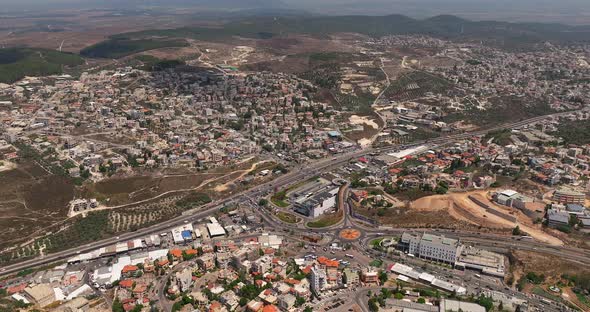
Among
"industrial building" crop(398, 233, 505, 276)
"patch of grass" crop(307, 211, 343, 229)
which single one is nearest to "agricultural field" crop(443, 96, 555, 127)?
"patch of grass" crop(307, 211, 343, 229)

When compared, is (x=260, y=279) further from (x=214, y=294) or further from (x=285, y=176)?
(x=285, y=176)

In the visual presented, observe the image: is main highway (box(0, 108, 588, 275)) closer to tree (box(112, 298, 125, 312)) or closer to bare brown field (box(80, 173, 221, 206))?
bare brown field (box(80, 173, 221, 206))

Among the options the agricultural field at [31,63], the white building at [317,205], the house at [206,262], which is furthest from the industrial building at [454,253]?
the agricultural field at [31,63]

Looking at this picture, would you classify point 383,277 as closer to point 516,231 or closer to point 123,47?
point 516,231

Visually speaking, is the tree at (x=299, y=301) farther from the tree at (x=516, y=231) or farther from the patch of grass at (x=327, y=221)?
the tree at (x=516, y=231)

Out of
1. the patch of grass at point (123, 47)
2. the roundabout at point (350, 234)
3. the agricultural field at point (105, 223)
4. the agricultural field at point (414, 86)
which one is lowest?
the agricultural field at point (105, 223)

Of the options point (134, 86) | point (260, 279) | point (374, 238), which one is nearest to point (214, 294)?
point (260, 279)
